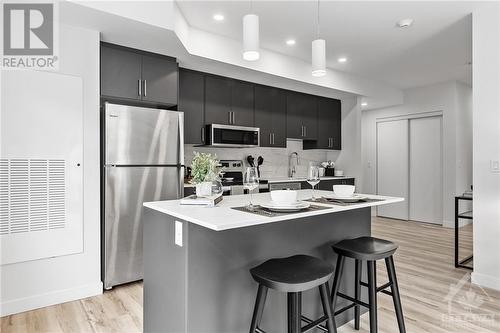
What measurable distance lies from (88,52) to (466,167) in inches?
248

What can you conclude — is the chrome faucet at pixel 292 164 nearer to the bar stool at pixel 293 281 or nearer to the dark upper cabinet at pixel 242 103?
the dark upper cabinet at pixel 242 103

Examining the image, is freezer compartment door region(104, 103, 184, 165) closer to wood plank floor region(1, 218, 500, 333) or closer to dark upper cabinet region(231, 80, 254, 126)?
dark upper cabinet region(231, 80, 254, 126)

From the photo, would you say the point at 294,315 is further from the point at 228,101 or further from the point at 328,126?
the point at 328,126

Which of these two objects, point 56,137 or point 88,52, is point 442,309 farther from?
point 88,52

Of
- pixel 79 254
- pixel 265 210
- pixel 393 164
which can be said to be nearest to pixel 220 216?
pixel 265 210

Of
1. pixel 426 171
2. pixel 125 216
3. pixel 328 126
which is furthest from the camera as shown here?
pixel 426 171

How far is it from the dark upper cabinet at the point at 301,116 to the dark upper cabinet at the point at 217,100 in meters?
1.18

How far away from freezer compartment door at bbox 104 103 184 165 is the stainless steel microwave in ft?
2.27

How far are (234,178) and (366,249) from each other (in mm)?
2804

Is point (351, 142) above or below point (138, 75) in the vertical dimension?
below

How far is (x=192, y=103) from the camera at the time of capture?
387 centimetres

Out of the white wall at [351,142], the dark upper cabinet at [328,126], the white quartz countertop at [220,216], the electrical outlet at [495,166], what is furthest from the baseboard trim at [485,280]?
the dark upper cabinet at [328,126]

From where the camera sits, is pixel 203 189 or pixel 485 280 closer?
pixel 203 189

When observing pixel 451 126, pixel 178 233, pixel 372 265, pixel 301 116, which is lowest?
pixel 372 265
